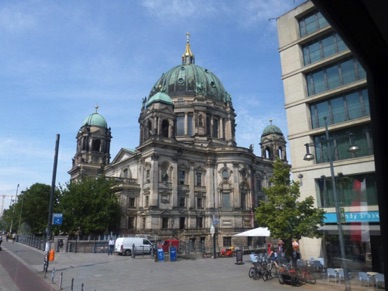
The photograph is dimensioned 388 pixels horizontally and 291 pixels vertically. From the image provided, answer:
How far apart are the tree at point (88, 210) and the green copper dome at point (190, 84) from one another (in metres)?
26.9

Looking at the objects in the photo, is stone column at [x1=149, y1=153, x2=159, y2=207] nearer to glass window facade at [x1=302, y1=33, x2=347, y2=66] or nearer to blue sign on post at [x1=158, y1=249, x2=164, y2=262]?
blue sign on post at [x1=158, y1=249, x2=164, y2=262]

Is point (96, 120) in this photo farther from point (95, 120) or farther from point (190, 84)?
point (190, 84)

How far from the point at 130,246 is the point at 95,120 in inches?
1514

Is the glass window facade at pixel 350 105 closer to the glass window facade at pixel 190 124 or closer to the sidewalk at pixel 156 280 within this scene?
the sidewalk at pixel 156 280

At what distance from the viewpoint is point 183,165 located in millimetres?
56781

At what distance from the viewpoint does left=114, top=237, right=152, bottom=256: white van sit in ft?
123

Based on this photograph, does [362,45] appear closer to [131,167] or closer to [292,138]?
[292,138]

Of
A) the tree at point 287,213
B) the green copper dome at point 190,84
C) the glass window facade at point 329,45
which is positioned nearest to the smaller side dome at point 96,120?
the green copper dome at point 190,84

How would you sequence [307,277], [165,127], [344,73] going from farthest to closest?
[165,127] < [307,277] < [344,73]

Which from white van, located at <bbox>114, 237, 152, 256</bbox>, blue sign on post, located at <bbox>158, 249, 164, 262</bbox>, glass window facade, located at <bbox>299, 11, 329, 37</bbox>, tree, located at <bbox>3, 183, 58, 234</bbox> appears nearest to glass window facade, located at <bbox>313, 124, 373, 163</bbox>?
glass window facade, located at <bbox>299, 11, 329, 37</bbox>

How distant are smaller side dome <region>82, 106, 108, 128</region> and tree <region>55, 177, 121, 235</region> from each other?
66.7 ft

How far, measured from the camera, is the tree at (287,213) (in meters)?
20.9

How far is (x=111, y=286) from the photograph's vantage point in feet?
60.2

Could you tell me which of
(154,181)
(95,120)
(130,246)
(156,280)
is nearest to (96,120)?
(95,120)
